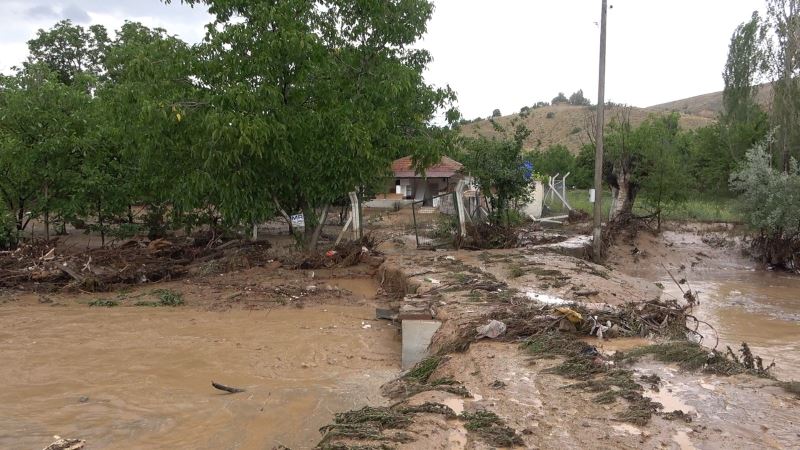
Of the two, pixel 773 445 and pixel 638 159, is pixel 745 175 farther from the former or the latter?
pixel 773 445

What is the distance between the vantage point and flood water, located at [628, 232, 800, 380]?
870 centimetres

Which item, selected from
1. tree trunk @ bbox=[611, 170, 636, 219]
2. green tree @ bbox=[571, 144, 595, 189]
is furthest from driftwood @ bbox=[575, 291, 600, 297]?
green tree @ bbox=[571, 144, 595, 189]

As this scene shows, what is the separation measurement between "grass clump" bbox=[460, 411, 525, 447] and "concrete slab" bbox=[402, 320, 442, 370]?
2.67 m

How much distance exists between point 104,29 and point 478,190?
28056 mm

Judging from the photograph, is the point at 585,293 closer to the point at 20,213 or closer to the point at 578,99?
the point at 20,213

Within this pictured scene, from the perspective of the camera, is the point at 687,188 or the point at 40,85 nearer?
the point at 40,85

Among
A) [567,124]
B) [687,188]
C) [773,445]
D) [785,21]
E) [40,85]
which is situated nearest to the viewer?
[773,445]

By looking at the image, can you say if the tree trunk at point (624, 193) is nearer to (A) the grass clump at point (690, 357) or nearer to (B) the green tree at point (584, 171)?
(A) the grass clump at point (690, 357)

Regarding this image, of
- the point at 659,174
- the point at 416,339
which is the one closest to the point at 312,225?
the point at 416,339

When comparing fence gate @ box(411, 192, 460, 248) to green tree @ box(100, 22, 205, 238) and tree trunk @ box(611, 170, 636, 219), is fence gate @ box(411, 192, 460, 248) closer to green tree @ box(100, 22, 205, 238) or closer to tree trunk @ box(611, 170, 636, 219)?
green tree @ box(100, 22, 205, 238)

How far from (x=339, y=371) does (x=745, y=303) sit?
9.82m

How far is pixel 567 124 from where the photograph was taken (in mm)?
66375

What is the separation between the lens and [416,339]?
7.81m

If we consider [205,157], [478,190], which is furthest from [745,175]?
[205,157]
